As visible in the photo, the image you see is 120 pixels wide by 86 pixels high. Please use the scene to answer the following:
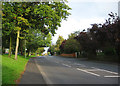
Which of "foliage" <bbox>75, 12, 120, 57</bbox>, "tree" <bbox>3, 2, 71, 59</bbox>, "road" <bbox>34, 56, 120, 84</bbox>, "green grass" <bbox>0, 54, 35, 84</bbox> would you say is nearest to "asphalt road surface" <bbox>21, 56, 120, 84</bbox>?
"road" <bbox>34, 56, 120, 84</bbox>

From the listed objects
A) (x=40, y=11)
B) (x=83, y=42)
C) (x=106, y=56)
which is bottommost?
(x=106, y=56)

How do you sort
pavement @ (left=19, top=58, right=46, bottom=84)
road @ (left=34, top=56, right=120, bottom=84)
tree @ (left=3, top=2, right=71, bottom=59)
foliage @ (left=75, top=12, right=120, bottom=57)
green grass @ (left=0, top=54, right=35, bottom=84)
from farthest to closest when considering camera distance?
1. foliage @ (left=75, top=12, right=120, bottom=57)
2. tree @ (left=3, top=2, right=71, bottom=59)
3. road @ (left=34, top=56, right=120, bottom=84)
4. pavement @ (left=19, top=58, right=46, bottom=84)
5. green grass @ (left=0, top=54, right=35, bottom=84)

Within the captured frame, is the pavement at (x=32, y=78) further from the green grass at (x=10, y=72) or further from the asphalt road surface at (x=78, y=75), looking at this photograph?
the green grass at (x=10, y=72)

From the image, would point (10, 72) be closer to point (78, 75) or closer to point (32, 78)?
point (32, 78)

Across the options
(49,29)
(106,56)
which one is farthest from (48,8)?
(106,56)

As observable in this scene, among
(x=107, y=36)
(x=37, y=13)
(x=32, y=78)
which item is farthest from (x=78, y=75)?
(x=107, y=36)

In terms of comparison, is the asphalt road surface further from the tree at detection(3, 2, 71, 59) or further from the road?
the tree at detection(3, 2, 71, 59)

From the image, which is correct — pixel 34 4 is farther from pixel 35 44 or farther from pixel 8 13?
pixel 35 44

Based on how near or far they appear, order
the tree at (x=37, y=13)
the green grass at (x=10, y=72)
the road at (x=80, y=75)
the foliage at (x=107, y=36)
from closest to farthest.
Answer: the green grass at (x=10, y=72)
the road at (x=80, y=75)
the tree at (x=37, y=13)
the foliage at (x=107, y=36)

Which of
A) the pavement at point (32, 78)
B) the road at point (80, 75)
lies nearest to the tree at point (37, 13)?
the road at point (80, 75)

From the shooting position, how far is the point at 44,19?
732 inches

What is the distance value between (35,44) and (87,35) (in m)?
18.8

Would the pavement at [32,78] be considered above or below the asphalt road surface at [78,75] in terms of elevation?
above

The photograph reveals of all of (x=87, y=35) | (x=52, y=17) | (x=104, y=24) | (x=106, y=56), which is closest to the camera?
(x=52, y=17)
